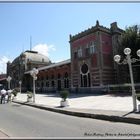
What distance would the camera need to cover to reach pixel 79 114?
12.7 meters

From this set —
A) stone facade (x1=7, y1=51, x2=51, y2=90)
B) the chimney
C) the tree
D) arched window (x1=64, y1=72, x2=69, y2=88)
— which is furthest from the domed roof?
the tree

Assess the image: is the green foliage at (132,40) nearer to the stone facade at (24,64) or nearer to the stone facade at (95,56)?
the stone facade at (95,56)

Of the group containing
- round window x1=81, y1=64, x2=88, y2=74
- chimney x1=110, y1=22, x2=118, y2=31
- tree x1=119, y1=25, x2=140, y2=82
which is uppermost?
chimney x1=110, y1=22, x2=118, y2=31

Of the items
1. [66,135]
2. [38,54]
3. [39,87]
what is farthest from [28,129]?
[38,54]

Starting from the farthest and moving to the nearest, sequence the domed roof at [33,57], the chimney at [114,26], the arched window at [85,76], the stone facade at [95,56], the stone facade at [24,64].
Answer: the domed roof at [33,57] < the stone facade at [24,64] < the chimney at [114,26] < the arched window at [85,76] < the stone facade at [95,56]

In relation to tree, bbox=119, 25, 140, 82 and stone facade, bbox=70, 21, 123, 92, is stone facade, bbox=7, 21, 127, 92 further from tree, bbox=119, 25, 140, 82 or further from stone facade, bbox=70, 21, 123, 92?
tree, bbox=119, 25, 140, 82

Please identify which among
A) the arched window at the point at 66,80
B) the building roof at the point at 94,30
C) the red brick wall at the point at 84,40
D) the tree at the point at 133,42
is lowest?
the arched window at the point at 66,80

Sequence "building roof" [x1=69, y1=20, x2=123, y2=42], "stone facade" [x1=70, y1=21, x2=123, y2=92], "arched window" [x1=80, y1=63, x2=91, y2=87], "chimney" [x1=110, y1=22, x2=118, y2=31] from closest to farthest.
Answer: "stone facade" [x1=70, y1=21, x2=123, y2=92]
"building roof" [x1=69, y1=20, x2=123, y2=42]
"arched window" [x1=80, y1=63, x2=91, y2=87]
"chimney" [x1=110, y1=22, x2=118, y2=31]

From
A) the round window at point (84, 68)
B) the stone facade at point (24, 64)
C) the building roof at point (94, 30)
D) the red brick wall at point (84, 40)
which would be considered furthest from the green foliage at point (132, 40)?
the stone facade at point (24, 64)

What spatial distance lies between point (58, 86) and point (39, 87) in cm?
866

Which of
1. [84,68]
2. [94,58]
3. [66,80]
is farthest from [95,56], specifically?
[66,80]

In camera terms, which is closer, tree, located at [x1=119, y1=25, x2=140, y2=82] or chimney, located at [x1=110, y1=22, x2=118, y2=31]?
tree, located at [x1=119, y1=25, x2=140, y2=82]

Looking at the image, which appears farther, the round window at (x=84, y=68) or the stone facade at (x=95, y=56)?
the round window at (x=84, y=68)

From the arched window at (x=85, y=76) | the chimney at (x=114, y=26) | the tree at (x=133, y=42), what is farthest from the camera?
the chimney at (x=114, y=26)
